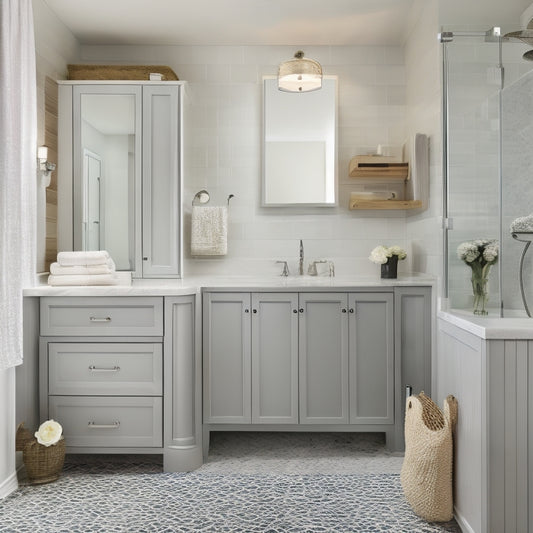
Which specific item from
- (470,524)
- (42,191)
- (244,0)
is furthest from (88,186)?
(470,524)

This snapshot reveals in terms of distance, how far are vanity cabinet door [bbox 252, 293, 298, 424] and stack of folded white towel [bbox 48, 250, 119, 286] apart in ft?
2.89

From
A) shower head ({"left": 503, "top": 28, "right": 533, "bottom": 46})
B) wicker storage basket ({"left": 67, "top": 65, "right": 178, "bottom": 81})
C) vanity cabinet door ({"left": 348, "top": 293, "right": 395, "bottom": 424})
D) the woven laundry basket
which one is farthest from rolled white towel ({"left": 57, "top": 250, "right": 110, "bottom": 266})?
shower head ({"left": 503, "top": 28, "right": 533, "bottom": 46})

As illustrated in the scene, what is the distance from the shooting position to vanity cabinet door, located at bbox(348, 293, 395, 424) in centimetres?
297

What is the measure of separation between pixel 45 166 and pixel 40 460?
1581mm

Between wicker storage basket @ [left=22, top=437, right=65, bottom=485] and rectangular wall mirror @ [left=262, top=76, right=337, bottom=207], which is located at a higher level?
rectangular wall mirror @ [left=262, top=76, right=337, bottom=207]

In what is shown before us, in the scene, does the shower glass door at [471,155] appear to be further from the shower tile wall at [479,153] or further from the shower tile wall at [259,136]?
the shower tile wall at [259,136]

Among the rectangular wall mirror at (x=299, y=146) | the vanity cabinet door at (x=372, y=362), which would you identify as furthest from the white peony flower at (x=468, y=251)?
the rectangular wall mirror at (x=299, y=146)

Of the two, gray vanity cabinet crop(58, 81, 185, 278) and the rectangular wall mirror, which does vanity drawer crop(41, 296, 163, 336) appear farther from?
the rectangular wall mirror

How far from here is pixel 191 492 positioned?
251 centimetres

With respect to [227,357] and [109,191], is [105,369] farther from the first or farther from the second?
[109,191]

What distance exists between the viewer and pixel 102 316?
2791 mm

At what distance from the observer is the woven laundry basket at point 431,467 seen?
2158 mm

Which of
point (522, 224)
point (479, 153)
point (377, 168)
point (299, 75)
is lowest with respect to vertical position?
point (522, 224)

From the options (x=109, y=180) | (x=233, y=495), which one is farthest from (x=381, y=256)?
(x=109, y=180)
